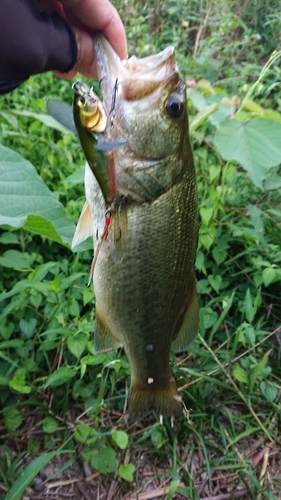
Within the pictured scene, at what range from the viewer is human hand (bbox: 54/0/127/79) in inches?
52.4

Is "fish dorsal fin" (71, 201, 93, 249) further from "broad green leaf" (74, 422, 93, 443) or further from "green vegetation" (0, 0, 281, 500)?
"broad green leaf" (74, 422, 93, 443)

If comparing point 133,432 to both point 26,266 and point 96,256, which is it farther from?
point 96,256

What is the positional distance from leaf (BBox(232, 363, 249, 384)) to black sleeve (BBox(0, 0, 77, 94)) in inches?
62.5

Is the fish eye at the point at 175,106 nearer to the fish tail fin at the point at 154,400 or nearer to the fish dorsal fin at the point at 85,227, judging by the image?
the fish dorsal fin at the point at 85,227

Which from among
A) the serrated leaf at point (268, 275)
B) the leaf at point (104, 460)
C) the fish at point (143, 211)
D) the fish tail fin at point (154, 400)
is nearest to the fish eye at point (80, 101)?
the fish at point (143, 211)

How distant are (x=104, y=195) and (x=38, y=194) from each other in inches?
13.0

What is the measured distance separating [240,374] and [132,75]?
1.50 metres

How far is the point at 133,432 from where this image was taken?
1.97m

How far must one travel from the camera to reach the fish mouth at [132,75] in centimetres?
118

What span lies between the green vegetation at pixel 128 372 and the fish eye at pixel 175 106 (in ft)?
1.59

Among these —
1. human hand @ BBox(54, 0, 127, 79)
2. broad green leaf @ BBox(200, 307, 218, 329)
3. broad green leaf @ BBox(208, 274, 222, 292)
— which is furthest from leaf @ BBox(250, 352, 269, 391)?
human hand @ BBox(54, 0, 127, 79)

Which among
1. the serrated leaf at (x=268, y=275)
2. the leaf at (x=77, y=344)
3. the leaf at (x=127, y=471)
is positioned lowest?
the leaf at (x=127, y=471)

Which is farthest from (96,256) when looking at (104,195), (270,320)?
(270,320)

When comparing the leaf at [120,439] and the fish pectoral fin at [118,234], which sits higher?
the fish pectoral fin at [118,234]
